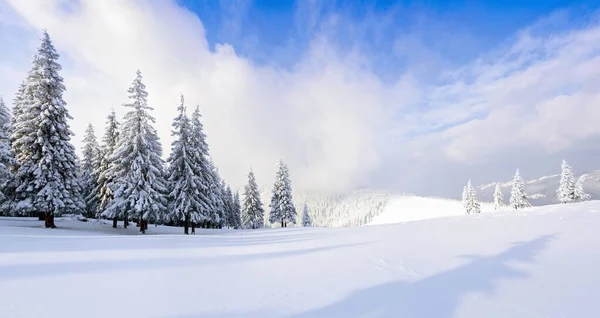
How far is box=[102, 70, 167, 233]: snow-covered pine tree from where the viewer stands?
24141mm

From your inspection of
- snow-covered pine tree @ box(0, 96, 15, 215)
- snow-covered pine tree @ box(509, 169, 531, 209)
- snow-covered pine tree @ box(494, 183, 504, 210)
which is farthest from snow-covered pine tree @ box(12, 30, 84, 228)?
snow-covered pine tree @ box(494, 183, 504, 210)

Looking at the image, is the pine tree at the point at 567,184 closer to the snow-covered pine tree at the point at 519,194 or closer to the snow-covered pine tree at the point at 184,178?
the snow-covered pine tree at the point at 519,194

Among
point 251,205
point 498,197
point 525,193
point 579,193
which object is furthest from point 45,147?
point 498,197

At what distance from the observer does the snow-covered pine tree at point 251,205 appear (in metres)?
50.9

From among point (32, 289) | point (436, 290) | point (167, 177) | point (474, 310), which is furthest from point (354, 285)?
point (167, 177)

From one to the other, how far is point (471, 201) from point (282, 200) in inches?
1984

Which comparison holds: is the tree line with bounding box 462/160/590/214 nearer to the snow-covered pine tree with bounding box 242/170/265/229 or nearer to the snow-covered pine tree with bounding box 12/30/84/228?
the snow-covered pine tree with bounding box 242/170/265/229

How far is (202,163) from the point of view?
30109 millimetres

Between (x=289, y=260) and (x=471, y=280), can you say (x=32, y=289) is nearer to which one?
(x=289, y=260)

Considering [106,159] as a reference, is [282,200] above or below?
below

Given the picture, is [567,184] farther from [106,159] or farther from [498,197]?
[106,159]

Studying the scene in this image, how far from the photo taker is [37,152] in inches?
835

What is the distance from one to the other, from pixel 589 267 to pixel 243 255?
1167cm

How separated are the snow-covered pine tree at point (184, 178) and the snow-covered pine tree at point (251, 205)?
2216 centimetres
